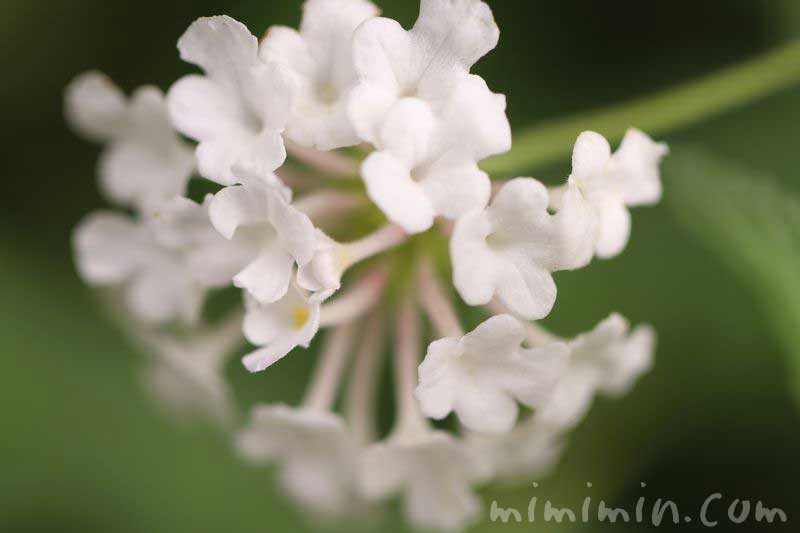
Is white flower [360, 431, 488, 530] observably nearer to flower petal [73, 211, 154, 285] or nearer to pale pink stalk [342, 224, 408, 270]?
pale pink stalk [342, 224, 408, 270]

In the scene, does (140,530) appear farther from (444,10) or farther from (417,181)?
(444,10)

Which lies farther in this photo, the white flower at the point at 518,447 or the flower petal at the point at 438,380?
the white flower at the point at 518,447

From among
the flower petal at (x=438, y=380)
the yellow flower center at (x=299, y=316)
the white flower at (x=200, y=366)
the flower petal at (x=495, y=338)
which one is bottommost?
the flower petal at (x=438, y=380)

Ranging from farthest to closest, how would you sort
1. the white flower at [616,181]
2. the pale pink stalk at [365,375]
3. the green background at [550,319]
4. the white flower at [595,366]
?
the green background at [550,319] → the pale pink stalk at [365,375] → the white flower at [595,366] → the white flower at [616,181]

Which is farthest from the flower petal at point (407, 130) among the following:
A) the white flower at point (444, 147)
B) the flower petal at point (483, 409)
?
the flower petal at point (483, 409)

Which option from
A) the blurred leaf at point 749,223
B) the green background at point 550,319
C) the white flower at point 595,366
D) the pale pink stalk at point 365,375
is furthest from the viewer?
the green background at point 550,319

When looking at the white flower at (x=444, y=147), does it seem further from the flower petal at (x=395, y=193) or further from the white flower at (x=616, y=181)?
the white flower at (x=616, y=181)
